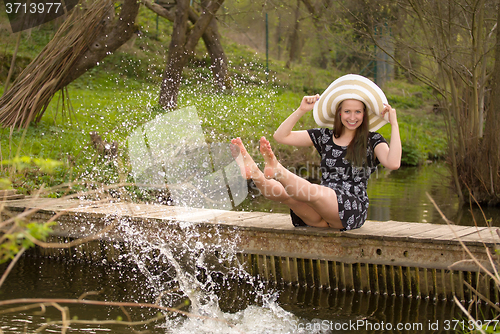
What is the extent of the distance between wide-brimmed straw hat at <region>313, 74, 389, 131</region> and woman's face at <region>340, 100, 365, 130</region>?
37 millimetres

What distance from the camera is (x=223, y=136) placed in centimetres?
1024

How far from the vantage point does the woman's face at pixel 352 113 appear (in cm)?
403

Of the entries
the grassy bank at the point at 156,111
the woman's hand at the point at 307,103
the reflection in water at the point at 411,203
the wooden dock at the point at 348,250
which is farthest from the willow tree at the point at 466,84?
the woman's hand at the point at 307,103

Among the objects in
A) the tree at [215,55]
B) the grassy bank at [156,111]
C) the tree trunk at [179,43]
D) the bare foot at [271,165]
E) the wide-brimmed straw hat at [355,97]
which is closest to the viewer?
the bare foot at [271,165]

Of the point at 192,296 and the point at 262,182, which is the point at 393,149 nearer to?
the point at 262,182

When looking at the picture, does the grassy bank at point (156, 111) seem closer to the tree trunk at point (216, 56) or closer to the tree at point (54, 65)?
the tree at point (54, 65)

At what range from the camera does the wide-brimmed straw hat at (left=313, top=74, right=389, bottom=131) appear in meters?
3.98

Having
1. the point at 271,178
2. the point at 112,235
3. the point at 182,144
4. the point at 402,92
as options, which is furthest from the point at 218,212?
the point at 402,92

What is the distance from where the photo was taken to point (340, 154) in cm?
417

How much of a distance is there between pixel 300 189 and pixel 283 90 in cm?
1157

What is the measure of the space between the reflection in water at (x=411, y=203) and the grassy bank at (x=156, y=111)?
152 centimetres

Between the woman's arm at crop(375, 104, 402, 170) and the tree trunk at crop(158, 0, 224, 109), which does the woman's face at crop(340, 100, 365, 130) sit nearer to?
the woman's arm at crop(375, 104, 402, 170)

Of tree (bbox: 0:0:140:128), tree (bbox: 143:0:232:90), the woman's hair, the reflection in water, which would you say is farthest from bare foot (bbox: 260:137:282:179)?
tree (bbox: 143:0:232:90)

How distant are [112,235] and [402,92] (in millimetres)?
17191
